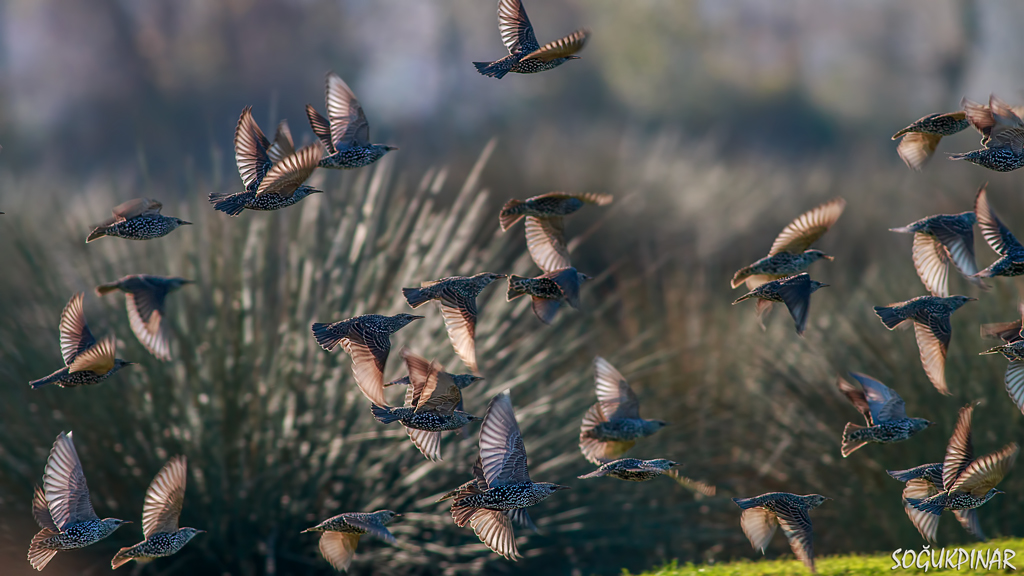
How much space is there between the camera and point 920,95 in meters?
35.6

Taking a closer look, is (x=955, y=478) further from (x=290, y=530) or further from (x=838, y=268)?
(x=838, y=268)

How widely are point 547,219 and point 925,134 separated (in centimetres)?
139

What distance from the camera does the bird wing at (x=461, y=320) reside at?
3105 mm

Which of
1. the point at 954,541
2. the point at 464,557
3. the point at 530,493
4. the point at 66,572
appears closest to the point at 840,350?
the point at 954,541

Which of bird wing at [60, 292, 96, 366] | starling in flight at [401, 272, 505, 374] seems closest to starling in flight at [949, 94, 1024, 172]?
starling in flight at [401, 272, 505, 374]

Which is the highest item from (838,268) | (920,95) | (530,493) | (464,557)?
(530,493)

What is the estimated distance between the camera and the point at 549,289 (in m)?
3.14

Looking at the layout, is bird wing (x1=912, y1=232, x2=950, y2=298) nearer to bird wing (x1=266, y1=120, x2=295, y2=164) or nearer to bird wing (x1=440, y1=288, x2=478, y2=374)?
bird wing (x1=440, y1=288, x2=478, y2=374)

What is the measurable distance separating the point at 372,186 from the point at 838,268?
891cm

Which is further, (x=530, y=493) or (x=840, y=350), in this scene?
(x=840, y=350)

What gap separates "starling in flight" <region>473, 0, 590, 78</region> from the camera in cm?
259

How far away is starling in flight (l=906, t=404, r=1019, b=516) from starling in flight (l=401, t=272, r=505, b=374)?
1665 millimetres

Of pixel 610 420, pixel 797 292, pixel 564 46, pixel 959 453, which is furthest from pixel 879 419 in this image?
pixel 564 46

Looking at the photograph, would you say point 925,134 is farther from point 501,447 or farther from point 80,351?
point 80,351
